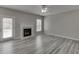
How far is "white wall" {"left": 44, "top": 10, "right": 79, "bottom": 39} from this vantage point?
6081mm

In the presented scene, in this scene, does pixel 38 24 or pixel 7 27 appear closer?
pixel 7 27

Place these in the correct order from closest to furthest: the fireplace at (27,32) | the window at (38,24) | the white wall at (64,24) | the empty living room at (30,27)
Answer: the empty living room at (30,27) < the white wall at (64,24) < the fireplace at (27,32) < the window at (38,24)

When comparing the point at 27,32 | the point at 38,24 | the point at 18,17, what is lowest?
the point at 27,32

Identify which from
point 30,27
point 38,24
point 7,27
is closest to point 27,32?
point 30,27

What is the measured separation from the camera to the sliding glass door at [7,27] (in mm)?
5445

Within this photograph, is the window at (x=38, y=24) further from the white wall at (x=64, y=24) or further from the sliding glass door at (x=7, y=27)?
the sliding glass door at (x=7, y=27)

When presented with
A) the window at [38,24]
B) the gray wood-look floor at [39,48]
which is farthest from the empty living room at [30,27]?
the window at [38,24]

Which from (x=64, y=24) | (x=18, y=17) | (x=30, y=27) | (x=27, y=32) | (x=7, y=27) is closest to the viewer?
(x=7, y=27)

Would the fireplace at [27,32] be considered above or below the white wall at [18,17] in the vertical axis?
below

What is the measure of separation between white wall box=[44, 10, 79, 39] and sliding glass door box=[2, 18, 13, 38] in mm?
5017

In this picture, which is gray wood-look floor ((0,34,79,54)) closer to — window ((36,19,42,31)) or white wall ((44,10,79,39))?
white wall ((44,10,79,39))

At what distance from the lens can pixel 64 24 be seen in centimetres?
720

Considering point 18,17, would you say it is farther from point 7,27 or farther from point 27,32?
point 27,32

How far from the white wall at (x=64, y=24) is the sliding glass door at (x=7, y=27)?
5017 millimetres
